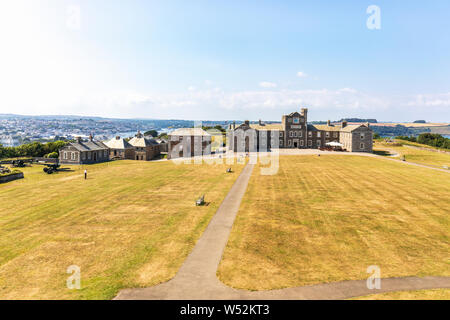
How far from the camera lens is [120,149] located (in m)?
74.6

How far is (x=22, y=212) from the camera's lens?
2628cm

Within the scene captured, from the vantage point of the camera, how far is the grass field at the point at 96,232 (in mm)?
14281

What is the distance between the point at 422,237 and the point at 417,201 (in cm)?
1209

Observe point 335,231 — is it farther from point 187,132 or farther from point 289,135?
point 289,135

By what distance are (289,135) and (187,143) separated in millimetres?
36193

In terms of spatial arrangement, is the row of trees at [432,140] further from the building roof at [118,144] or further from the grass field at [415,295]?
the grass field at [415,295]

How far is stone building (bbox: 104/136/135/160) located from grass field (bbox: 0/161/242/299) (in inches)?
1326

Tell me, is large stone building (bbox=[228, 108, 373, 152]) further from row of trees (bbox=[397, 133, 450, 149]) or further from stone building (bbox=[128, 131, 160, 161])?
row of trees (bbox=[397, 133, 450, 149])

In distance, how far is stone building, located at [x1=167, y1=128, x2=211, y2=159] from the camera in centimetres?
7594

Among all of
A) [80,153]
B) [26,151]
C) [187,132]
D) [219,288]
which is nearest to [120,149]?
[80,153]

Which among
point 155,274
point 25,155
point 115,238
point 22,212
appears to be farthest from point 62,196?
point 25,155

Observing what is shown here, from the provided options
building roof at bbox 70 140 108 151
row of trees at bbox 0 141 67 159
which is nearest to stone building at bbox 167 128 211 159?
building roof at bbox 70 140 108 151

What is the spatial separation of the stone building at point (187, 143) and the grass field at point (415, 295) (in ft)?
222
